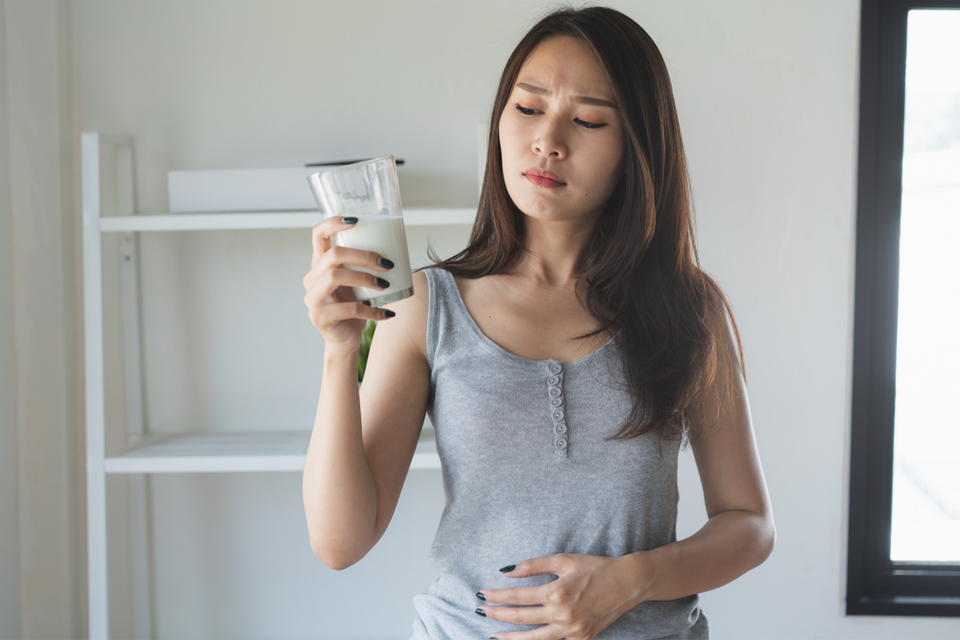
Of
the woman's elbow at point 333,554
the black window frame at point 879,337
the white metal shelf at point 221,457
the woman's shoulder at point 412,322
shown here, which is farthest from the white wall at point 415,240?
the woman's elbow at point 333,554

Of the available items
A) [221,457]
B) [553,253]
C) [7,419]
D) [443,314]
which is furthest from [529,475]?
[7,419]

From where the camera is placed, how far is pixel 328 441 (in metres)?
0.75

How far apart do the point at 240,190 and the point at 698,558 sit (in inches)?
45.4

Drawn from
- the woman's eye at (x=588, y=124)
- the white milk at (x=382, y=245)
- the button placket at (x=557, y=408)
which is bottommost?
the button placket at (x=557, y=408)

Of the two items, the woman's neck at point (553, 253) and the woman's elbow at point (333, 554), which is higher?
the woman's neck at point (553, 253)

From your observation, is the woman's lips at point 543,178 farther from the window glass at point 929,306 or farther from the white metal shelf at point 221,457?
the window glass at point 929,306

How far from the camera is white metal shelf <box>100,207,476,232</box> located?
4.63ft

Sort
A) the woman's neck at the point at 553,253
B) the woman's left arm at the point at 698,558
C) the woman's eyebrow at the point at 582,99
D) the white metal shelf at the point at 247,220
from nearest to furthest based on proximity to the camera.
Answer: the woman's left arm at the point at 698,558, the woman's eyebrow at the point at 582,99, the woman's neck at the point at 553,253, the white metal shelf at the point at 247,220

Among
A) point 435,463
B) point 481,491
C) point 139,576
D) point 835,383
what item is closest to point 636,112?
point 481,491

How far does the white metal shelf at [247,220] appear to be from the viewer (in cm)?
141

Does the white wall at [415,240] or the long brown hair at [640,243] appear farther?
the white wall at [415,240]

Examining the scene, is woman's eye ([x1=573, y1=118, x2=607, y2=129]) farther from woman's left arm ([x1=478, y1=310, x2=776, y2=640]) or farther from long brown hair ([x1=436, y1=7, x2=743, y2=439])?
woman's left arm ([x1=478, y1=310, x2=776, y2=640])

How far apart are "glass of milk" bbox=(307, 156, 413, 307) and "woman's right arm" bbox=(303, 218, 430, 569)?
0.07 ft

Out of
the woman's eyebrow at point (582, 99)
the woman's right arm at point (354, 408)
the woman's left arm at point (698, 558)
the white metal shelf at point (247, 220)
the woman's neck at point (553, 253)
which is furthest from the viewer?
the white metal shelf at point (247, 220)
